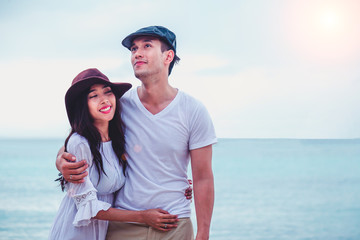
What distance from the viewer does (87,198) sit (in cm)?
261

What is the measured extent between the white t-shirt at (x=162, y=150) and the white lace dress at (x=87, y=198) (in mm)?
145

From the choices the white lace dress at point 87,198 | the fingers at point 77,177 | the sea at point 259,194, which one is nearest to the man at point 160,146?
the white lace dress at point 87,198

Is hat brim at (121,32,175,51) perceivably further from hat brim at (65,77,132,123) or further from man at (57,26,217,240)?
hat brim at (65,77,132,123)

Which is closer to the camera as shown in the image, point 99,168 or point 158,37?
point 99,168

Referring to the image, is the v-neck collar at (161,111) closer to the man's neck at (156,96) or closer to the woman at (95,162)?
the man's neck at (156,96)

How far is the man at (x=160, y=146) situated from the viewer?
290 centimetres

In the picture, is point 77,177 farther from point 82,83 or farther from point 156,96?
point 156,96

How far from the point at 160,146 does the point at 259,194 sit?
16.6 m

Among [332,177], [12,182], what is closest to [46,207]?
[12,182]

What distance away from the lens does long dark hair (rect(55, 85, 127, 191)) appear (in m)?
2.73

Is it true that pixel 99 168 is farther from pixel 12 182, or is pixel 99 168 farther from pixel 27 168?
pixel 27 168

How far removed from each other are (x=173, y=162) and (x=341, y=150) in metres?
38.7

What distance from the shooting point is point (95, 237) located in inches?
109

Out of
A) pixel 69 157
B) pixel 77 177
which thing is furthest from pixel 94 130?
pixel 77 177
